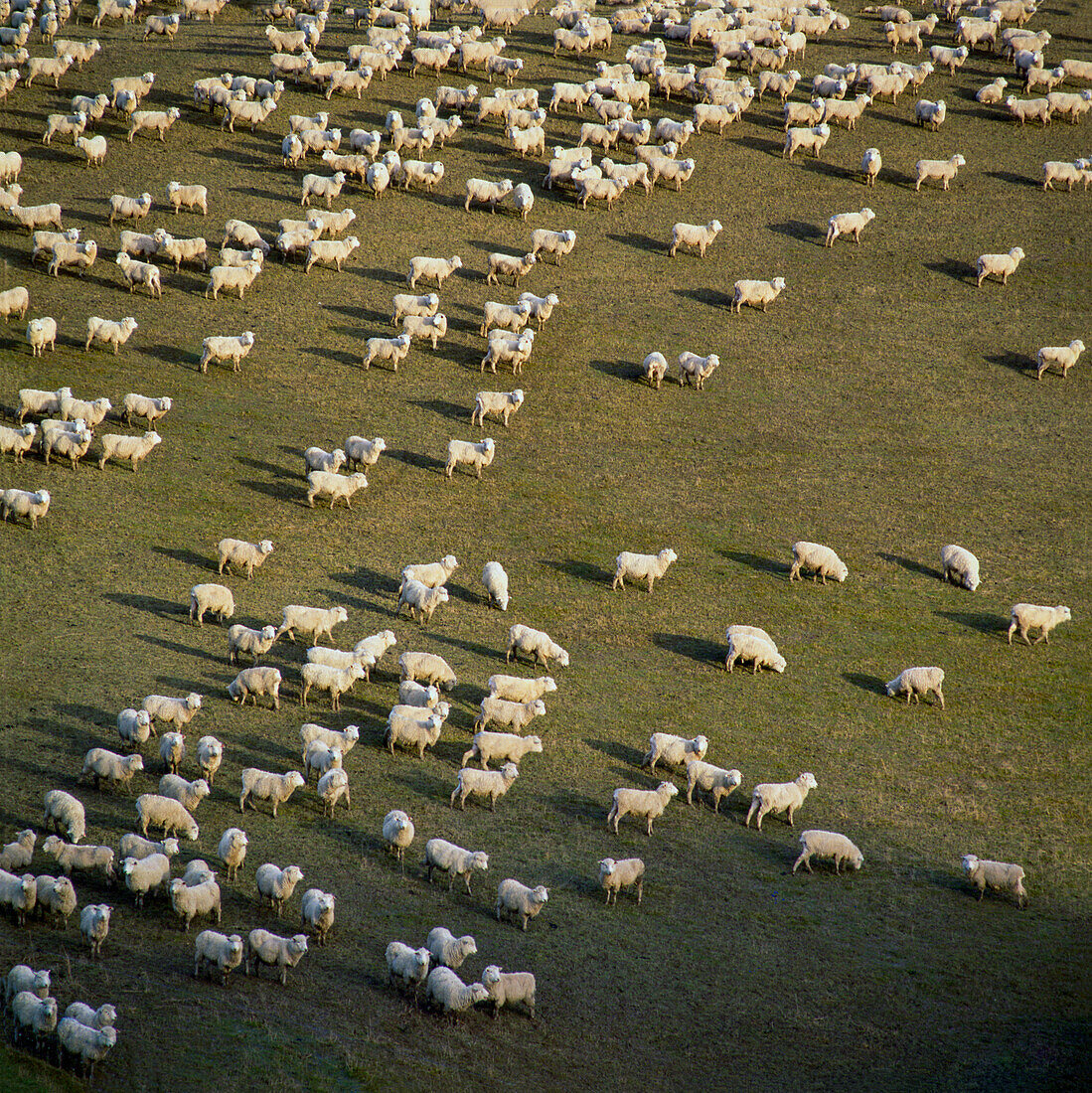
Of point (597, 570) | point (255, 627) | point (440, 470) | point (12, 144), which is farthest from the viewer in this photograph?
point (12, 144)

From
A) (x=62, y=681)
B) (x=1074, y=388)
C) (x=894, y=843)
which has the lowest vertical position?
(x=62, y=681)

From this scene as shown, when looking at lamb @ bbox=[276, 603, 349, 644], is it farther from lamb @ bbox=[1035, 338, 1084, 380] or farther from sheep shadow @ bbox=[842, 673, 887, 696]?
lamb @ bbox=[1035, 338, 1084, 380]

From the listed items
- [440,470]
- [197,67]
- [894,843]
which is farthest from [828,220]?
[894,843]

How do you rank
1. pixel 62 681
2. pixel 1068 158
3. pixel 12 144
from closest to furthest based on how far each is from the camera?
pixel 62 681
pixel 12 144
pixel 1068 158

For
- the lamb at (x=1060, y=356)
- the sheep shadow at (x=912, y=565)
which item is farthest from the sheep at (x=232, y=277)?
the lamb at (x=1060, y=356)

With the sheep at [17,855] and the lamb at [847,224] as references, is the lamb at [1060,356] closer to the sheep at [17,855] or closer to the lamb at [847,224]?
the lamb at [847,224]

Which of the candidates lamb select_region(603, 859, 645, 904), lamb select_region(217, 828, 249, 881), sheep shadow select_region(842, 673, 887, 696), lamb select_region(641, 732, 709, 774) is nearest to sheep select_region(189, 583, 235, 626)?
lamb select_region(217, 828, 249, 881)

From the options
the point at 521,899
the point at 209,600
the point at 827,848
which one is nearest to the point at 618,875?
the point at 521,899

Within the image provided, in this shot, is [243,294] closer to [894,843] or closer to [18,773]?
[18,773]
